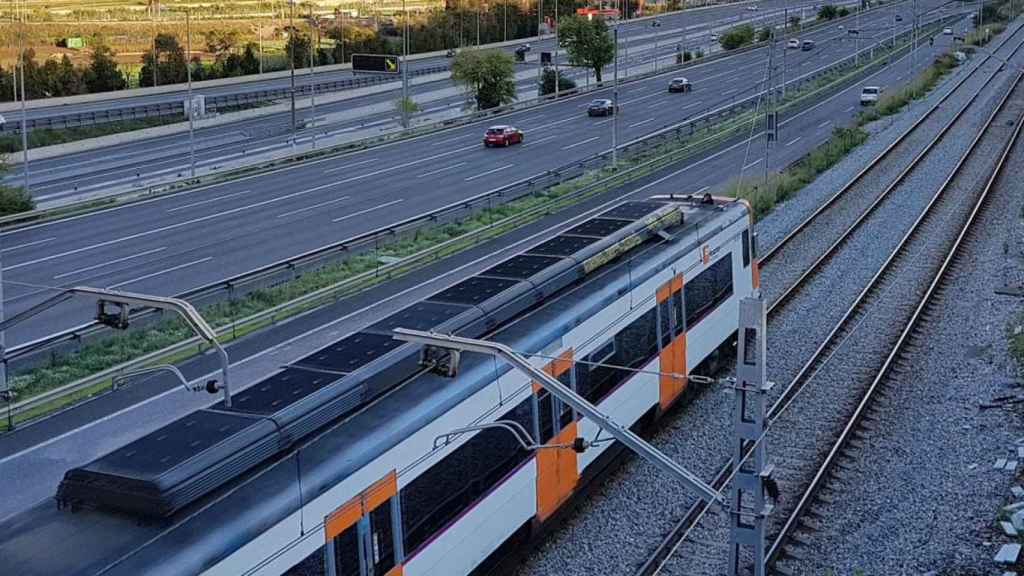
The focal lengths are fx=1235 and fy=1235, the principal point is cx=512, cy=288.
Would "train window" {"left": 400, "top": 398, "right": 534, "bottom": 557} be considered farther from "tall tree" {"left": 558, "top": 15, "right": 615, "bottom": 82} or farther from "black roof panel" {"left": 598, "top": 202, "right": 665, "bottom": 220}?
"tall tree" {"left": 558, "top": 15, "right": 615, "bottom": 82}

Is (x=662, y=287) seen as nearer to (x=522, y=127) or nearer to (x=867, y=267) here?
(x=867, y=267)

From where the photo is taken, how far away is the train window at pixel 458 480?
36.7 ft

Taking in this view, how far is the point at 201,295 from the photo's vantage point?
25875 mm

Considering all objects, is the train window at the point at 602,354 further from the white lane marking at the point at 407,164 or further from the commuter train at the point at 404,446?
the white lane marking at the point at 407,164

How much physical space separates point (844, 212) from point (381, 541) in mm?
25949

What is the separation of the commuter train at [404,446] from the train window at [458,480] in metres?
0.02

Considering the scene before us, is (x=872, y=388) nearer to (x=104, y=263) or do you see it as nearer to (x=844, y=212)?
(x=844, y=212)

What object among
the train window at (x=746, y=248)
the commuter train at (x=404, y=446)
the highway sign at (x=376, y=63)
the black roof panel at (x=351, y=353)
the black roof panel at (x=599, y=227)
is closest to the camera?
the commuter train at (x=404, y=446)

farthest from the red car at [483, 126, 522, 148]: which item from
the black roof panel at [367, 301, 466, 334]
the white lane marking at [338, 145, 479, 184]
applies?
the black roof panel at [367, 301, 466, 334]

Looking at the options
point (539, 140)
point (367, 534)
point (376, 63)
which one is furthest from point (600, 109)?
point (367, 534)

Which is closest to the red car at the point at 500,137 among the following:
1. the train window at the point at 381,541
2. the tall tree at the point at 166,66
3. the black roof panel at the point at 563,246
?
the tall tree at the point at 166,66

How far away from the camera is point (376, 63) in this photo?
211ft

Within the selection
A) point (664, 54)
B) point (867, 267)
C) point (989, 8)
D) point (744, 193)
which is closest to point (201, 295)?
point (867, 267)

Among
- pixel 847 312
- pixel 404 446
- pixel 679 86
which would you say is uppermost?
pixel 679 86
